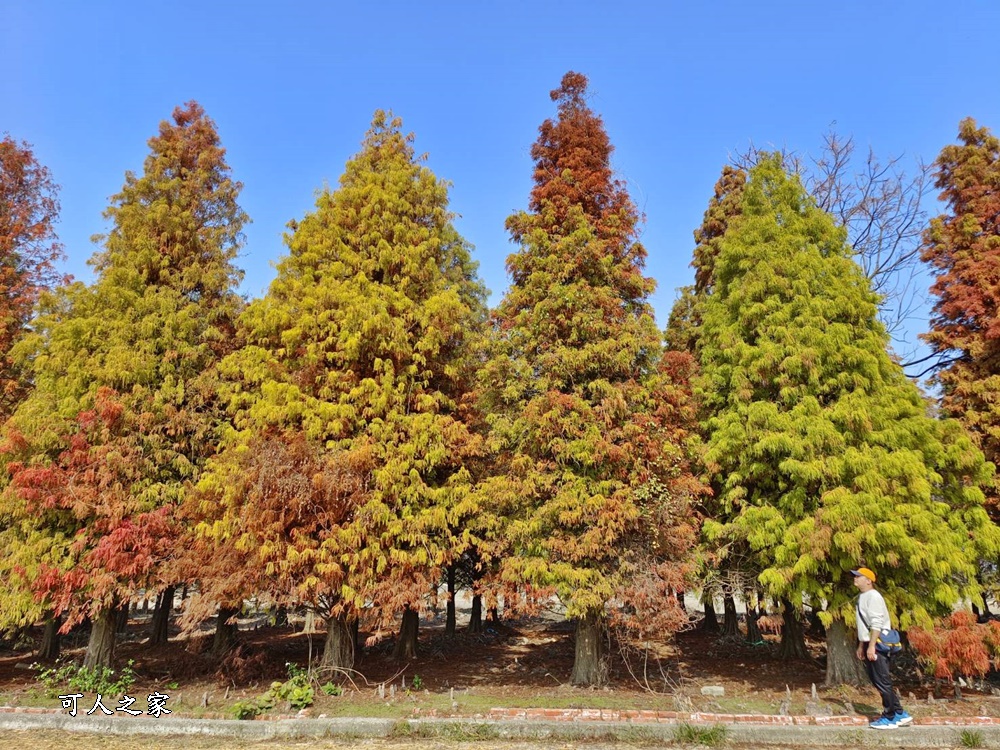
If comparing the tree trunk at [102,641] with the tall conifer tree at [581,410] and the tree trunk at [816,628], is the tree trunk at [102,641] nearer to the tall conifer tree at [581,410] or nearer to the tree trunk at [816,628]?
the tall conifer tree at [581,410]

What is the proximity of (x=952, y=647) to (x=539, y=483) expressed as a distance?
6.32 m

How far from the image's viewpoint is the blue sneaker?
6523mm

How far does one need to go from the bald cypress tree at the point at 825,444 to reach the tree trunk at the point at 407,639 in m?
7.97

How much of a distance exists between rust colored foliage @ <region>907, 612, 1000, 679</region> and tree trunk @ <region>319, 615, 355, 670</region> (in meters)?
9.00

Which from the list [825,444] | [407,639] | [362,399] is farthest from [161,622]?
[825,444]

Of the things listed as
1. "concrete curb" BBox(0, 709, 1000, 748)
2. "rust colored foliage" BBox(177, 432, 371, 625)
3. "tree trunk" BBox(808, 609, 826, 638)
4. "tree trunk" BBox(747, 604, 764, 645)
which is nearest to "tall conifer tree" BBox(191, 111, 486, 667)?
"rust colored foliage" BBox(177, 432, 371, 625)

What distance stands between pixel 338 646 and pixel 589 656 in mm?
4450

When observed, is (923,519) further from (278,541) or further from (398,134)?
(398,134)

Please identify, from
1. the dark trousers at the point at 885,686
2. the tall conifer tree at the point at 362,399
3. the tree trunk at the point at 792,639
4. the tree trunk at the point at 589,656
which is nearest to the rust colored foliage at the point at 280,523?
the tall conifer tree at the point at 362,399

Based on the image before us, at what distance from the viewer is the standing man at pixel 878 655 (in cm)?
658

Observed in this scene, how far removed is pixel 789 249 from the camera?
35.6 ft

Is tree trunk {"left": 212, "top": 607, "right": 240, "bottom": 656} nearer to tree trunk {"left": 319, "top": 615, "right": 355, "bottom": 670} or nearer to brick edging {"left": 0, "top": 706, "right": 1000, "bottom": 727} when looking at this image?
Answer: tree trunk {"left": 319, "top": 615, "right": 355, "bottom": 670}

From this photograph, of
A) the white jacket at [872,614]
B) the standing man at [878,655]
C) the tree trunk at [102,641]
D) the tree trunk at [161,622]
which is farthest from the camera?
the tree trunk at [161,622]

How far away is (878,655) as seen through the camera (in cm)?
679
